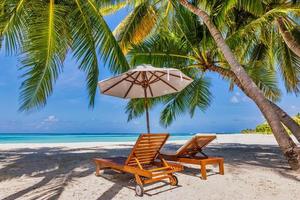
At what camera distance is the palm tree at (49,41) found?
545 cm

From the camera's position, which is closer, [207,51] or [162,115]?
[207,51]

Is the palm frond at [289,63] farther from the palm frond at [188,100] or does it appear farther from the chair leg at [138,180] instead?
the chair leg at [138,180]

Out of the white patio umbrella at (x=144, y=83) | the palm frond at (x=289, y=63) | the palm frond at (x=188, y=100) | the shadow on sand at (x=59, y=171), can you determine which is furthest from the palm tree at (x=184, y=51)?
the shadow on sand at (x=59, y=171)

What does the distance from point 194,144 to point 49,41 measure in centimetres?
325

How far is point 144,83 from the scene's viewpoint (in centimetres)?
603

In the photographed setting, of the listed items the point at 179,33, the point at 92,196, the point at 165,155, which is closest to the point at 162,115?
the point at 179,33

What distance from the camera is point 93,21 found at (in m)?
6.23

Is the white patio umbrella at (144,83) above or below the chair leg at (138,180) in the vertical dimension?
above

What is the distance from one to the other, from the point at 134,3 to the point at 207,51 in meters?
3.22

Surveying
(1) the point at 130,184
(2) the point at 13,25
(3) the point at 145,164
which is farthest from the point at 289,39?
(2) the point at 13,25

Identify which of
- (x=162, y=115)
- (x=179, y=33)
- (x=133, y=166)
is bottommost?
(x=133, y=166)

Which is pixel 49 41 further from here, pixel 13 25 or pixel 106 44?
pixel 106 44

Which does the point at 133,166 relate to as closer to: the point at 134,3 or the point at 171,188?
the point at 171,188

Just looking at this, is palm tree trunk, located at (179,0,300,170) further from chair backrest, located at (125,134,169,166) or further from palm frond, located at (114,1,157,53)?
palm frond, located at (114,1,157,53)
